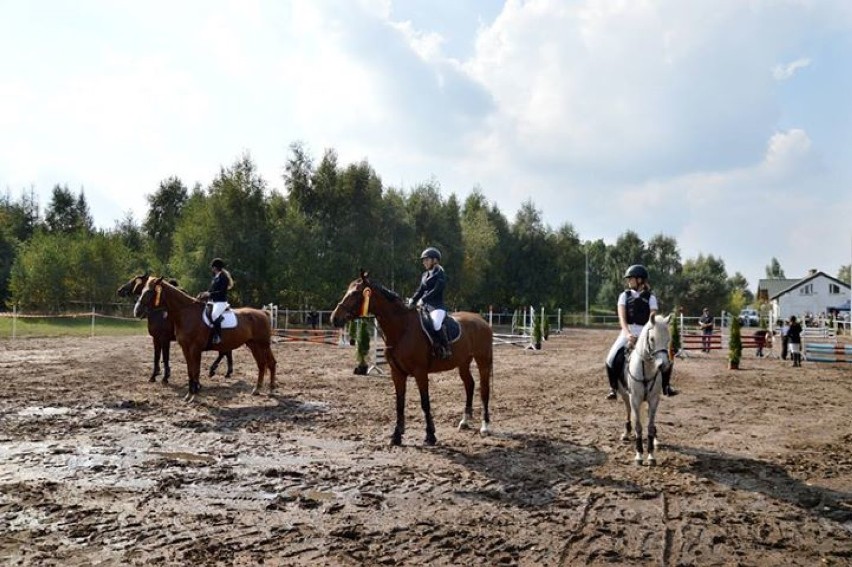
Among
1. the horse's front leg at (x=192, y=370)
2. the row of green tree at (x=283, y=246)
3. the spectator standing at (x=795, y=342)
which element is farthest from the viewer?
the row of green tree at (x=283, y=246)

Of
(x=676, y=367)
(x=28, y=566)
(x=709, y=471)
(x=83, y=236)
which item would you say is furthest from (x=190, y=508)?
(x=83, y=236)

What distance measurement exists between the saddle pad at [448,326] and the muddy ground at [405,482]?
151cm

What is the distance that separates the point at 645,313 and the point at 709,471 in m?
2.16

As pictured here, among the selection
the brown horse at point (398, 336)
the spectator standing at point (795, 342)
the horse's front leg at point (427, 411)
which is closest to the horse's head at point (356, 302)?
the brown horse at point (398, 336)

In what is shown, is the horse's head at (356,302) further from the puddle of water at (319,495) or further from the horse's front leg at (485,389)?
the puddle of water at (319,495)

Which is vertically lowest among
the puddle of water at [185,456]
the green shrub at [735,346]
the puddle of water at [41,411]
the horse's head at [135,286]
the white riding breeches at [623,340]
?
the puddle of water at [185,456]

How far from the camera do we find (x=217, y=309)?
41.3 feet

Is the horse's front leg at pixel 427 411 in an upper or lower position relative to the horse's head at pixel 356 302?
Result: lower

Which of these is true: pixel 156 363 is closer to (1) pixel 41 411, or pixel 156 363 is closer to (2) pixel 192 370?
(2) pixel 192 370

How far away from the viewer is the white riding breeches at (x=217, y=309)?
1249cm

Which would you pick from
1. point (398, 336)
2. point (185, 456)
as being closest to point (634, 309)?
point (398, 336)

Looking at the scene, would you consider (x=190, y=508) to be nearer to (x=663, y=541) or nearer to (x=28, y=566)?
(x=28, y=566)

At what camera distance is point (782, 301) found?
8088 centimetres

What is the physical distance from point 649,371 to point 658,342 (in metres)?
0.56
